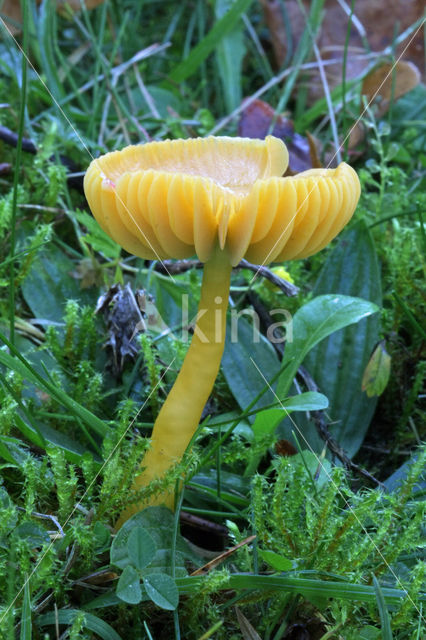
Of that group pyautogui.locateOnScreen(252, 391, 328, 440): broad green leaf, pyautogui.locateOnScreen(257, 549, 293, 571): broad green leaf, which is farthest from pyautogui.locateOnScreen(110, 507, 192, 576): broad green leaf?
pyautogui.locateOnScreen(252, 391, 328, 440): broad green leaf

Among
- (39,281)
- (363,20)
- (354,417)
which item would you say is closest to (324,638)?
(354,417)

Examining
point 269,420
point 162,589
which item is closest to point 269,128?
point 269,420

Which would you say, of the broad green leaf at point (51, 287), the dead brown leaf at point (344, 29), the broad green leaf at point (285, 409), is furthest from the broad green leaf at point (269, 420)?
the dead brown leaf at point (344, 29)

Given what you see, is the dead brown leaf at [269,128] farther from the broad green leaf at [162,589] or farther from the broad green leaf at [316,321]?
the broad green leaf at [162,589]

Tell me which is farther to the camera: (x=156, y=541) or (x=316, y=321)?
(x=316, y=321)

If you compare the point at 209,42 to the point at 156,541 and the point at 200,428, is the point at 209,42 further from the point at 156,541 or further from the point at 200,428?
the point at 156,541

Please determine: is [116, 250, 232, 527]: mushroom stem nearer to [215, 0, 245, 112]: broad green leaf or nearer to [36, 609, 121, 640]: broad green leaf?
[36, 609, 121, 640]: broad green leaf

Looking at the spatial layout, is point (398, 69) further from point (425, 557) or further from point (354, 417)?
point (425, 557)
